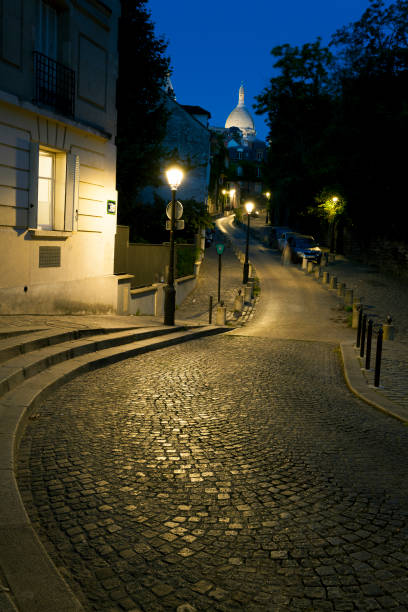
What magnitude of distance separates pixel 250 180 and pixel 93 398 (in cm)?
10402

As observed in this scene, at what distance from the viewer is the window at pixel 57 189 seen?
11.6 m

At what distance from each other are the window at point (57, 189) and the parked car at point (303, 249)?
934 inches

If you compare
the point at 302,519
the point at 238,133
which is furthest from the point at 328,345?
the point at 238,133

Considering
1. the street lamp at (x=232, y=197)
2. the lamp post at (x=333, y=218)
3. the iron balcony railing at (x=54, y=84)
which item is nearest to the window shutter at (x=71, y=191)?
the iron balcony railing at (x=54, y=84)

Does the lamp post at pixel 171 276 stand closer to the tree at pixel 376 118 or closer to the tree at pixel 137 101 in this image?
the tree at pixel 137 101

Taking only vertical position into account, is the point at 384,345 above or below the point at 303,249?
below

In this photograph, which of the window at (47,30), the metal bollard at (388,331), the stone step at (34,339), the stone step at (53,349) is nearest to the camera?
the stone step at (53,349)

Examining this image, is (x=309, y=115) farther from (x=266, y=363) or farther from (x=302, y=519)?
(x=302, y=519)

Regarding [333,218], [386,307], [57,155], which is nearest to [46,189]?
[57,155]

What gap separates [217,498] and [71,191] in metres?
9.59

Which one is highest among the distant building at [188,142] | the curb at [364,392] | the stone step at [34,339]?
the distant building at [188,142]

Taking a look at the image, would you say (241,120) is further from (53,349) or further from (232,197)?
(53,349)

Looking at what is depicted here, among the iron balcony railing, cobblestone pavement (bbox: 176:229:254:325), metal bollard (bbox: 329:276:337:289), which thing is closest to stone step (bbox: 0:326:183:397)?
the iron balcony railing

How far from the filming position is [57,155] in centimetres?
1177
